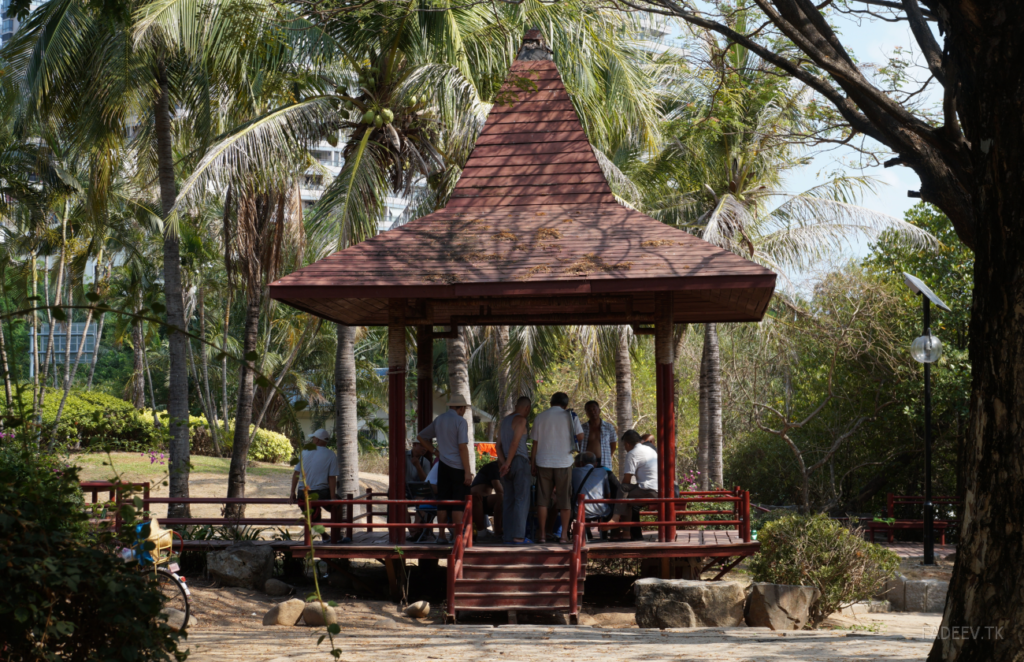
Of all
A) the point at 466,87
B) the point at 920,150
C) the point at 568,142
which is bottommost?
the point at 920,150

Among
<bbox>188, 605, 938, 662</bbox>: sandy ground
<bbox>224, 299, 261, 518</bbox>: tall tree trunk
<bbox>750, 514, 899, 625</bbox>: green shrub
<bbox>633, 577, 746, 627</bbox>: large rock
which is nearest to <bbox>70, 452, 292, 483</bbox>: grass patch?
<bbox>224, 299, 261, 518</bbox>: tall tree trunk

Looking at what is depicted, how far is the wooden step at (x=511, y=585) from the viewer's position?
979cm

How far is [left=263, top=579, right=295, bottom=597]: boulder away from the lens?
11.4 meters

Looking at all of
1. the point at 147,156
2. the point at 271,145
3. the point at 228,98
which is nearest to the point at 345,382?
the point at 271,145

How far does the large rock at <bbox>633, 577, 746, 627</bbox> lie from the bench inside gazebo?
30.3 inches

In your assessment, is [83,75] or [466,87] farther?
[83,75]

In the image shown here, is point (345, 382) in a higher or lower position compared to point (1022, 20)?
lower

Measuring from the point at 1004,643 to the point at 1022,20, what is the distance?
3.43m

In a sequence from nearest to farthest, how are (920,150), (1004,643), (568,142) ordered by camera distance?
1. (1004,643)
2. (920,150)
3. (568,142)

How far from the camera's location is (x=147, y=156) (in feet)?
72.1

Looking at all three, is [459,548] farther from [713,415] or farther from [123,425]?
[123,425]

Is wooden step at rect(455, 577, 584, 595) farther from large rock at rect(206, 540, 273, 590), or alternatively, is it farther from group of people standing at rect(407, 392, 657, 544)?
large rock at rect(206, 540, 273, 590)

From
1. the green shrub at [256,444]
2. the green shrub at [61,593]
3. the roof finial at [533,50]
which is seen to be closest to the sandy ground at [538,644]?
the green shrub at [61,593]

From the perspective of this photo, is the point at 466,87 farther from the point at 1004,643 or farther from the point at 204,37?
the point at 1004,643
